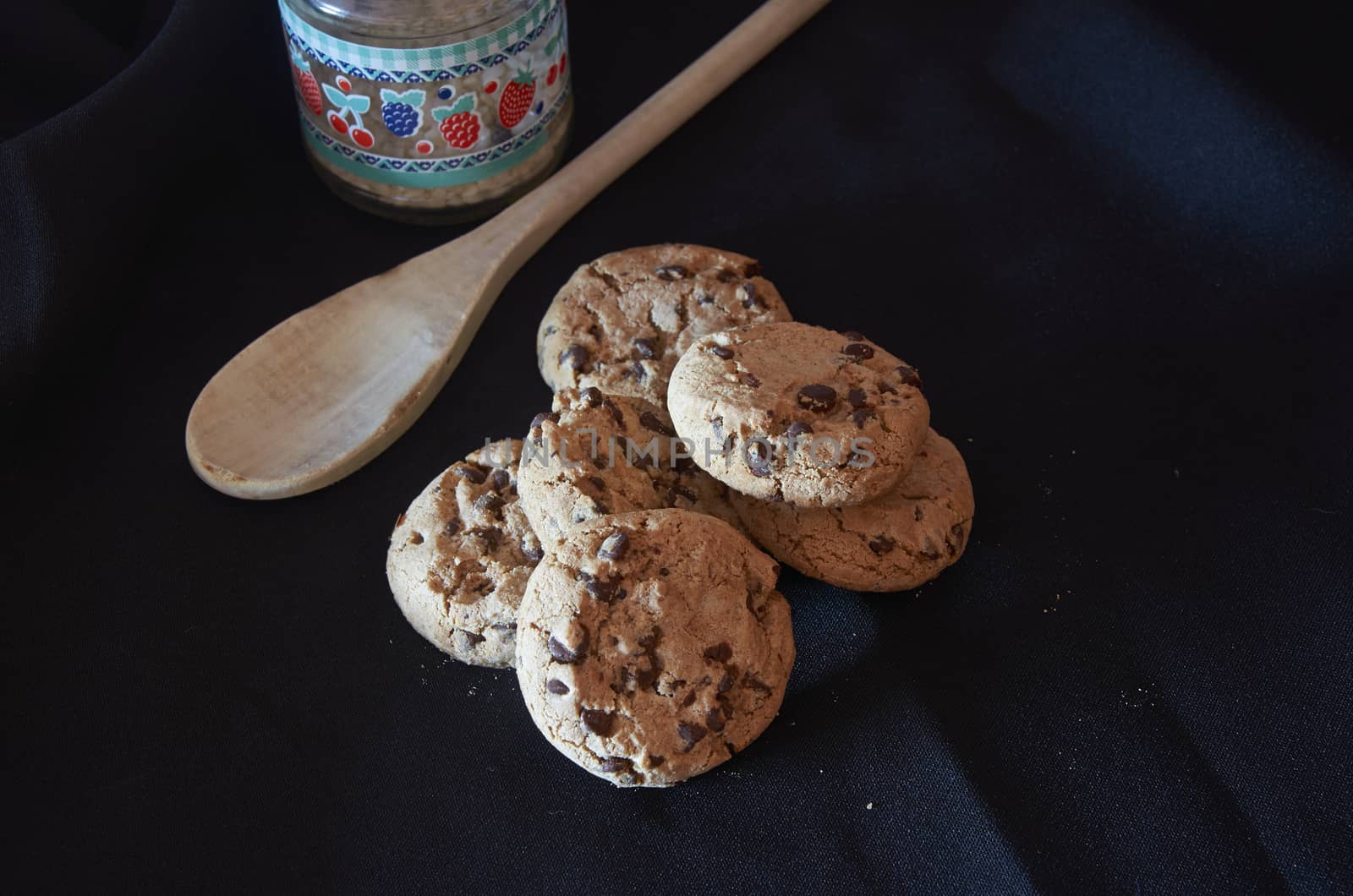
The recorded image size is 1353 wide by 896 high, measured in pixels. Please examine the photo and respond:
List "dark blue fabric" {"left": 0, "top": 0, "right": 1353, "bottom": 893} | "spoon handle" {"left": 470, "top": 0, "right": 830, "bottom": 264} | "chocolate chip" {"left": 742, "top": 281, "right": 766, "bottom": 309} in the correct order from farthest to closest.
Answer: "spoon handle" {"left": 470, "top": 0, "right": 830, "bottom": 264} → "chocolate chip" {"left": 742, "top": 281, "right": 766, "bottom": 309} → "dark blue fabric" {"left": 0, "top": 0, "right": 1353, "bottom": 893}

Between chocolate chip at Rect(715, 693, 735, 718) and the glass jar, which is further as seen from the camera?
the glass jar

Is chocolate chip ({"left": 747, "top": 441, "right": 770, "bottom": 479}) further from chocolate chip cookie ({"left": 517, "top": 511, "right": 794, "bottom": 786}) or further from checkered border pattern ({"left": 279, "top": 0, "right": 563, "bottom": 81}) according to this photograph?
checkered border pattern ({"left": 279, "top": 0, "right": 563, "bottom": 81})

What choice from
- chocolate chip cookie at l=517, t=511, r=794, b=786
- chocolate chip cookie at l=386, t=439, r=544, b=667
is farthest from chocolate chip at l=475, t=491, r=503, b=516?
chocolate chip cookie at l=517, t=511, r=794, b=786

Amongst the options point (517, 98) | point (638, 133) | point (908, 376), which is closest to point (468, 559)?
point (908, 376)

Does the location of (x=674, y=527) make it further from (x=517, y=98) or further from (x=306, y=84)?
(x=306, y=84)

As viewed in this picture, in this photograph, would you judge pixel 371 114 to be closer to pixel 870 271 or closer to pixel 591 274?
pixel 591 274

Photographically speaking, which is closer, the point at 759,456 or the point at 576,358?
the point at 759,456

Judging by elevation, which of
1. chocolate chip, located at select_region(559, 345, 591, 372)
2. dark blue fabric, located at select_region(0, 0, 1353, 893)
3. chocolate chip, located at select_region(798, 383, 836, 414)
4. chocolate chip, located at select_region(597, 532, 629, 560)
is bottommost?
dark blue fabric, located at select_region(0, 0, 1353, 893)
